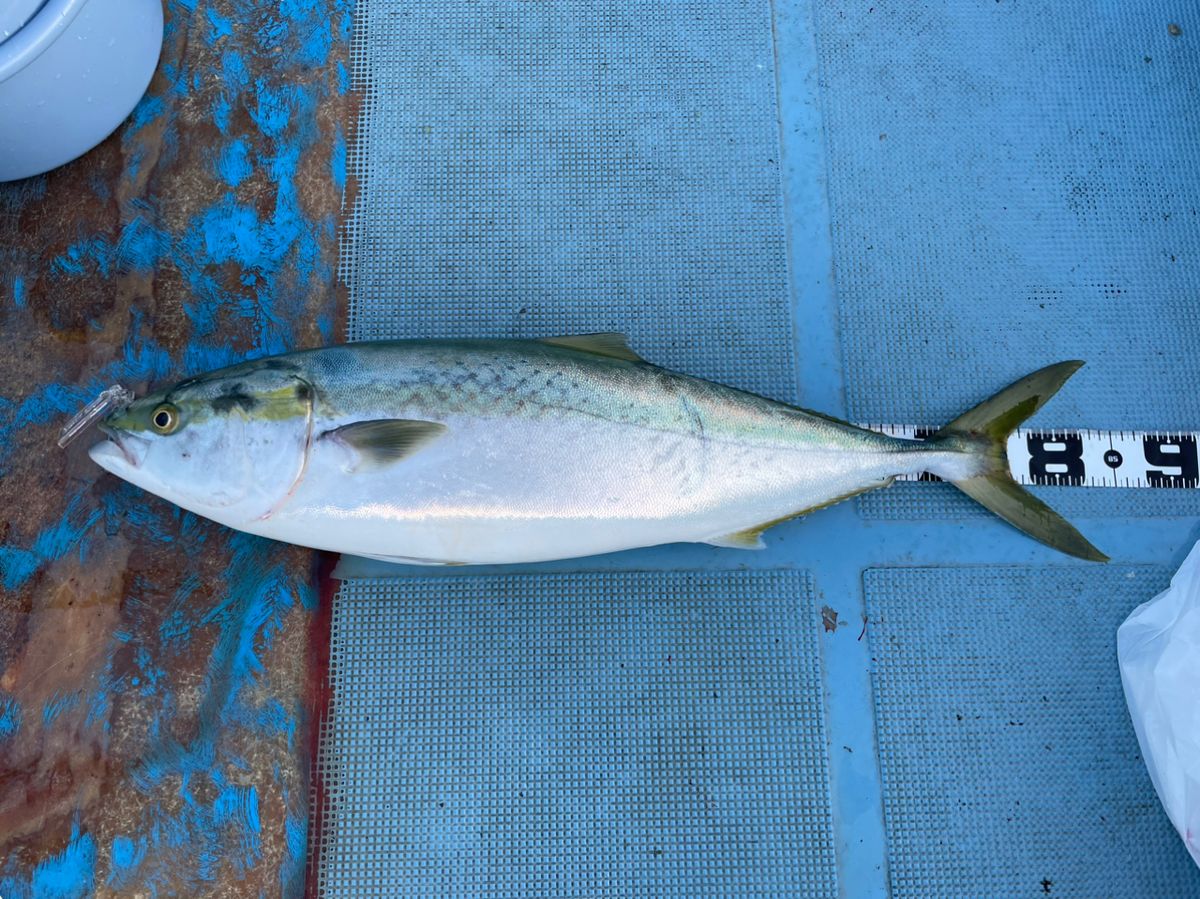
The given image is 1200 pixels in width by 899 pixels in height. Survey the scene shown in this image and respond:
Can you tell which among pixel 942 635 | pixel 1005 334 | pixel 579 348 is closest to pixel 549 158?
pixel 579 348

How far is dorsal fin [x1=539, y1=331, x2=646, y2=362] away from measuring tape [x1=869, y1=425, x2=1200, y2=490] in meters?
0.98

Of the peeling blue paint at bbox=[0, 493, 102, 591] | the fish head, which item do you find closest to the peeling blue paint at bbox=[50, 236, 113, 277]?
the peeling blue paint at bbox=[0, 493, 102, 591]

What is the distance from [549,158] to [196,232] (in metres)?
1.31

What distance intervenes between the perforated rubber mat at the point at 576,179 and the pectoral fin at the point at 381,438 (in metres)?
0.68

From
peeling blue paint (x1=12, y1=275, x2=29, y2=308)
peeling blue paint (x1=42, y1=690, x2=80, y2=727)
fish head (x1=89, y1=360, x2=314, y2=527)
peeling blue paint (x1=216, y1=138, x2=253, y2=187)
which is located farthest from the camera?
peeling blue paint (x1=216, y1=138, x2=253, y2=187)

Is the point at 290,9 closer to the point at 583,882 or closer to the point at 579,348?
the point at 579,348

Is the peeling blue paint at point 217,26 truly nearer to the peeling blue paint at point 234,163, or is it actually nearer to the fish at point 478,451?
the peeling blue paint at point 234,163

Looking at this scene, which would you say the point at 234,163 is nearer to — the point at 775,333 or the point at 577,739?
the point at 775,333

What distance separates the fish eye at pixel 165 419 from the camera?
1.99 metres

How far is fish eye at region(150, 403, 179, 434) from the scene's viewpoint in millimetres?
1993

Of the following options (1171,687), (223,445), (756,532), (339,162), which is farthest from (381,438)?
(1171,687)

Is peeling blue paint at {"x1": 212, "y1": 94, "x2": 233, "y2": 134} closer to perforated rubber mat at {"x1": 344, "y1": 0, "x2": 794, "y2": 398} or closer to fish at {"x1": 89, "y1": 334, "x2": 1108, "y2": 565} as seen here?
perforated rubber mat at {"x1": 344, "y1": 0, "x2": 794, "y2": 398}

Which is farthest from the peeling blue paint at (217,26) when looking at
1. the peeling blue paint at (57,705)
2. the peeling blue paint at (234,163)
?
the peeling blue paint at (57,705)

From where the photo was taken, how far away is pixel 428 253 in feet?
8.66
